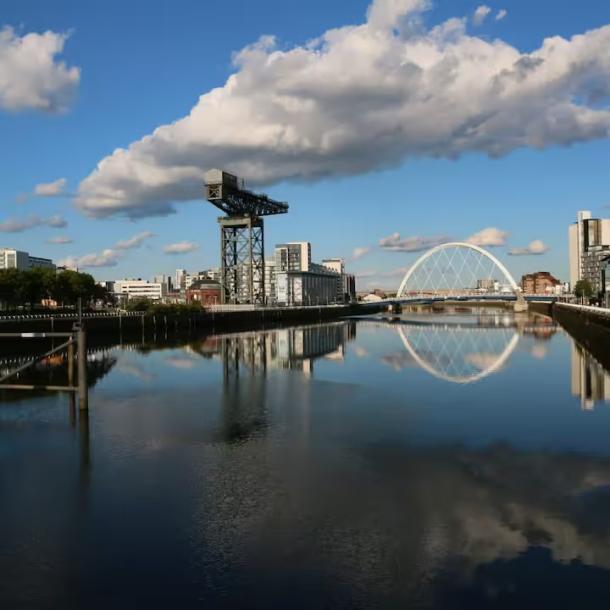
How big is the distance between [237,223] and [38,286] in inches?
1224

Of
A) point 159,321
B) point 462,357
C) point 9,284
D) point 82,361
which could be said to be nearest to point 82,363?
point 82,361

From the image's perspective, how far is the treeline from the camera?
3310 inches

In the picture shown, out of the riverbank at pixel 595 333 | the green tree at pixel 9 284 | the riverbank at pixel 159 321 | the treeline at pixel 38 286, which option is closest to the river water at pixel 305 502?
the riverbank at pixel 595 333

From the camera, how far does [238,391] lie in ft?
87.4

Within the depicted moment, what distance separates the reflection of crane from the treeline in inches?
908

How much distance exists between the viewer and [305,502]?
38.0 ft

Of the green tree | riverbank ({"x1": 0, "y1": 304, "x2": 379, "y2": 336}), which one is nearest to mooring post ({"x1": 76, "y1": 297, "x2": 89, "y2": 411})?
riverbank ({"x1": 0, "y1": 304, "x2": 379, "y2": 336})

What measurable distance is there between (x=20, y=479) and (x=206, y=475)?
3.97 m

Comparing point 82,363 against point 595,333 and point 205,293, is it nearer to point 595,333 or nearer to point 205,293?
point 595,333

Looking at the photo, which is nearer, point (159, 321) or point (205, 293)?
point (159, 321)

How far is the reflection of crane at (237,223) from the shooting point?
94688mm

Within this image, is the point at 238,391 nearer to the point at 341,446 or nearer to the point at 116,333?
the point at 341,446

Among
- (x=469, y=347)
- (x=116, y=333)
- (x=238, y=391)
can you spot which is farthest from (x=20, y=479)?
(x=116, y=333)

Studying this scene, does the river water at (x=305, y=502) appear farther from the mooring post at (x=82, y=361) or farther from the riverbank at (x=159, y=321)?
the riverbank at (x=159, y=321)
